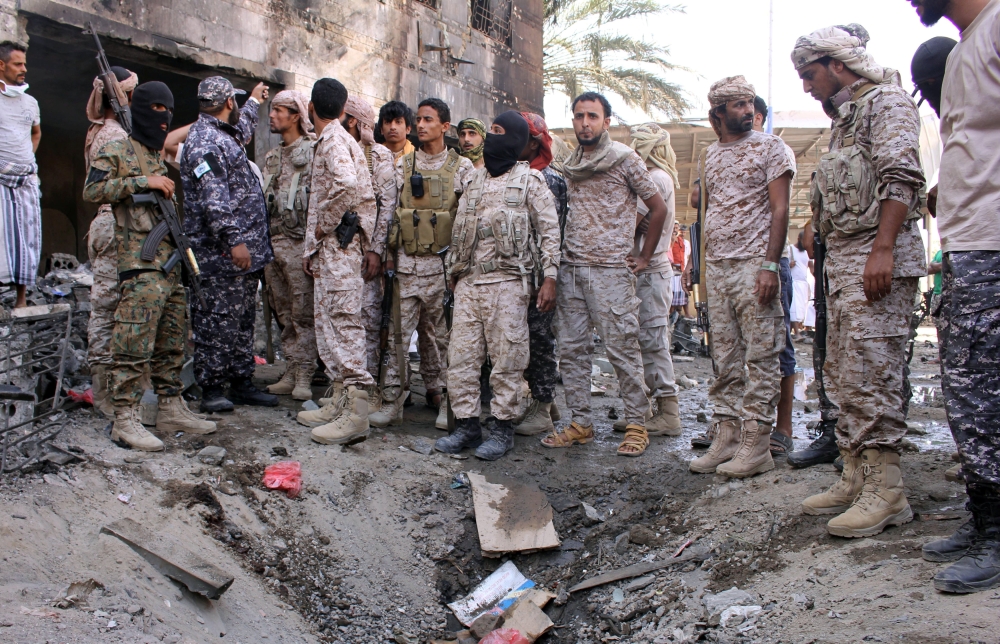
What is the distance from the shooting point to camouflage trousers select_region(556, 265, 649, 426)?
4738 mm

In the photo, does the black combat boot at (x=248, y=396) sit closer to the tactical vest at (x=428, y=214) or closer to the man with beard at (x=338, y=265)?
the man with beard at (x=338, y=265)

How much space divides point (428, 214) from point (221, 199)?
1329 mm

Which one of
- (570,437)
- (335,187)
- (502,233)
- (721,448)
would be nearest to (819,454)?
(721,448)

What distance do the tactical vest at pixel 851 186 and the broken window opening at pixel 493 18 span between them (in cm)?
813

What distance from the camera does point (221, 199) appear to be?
446 centimetres

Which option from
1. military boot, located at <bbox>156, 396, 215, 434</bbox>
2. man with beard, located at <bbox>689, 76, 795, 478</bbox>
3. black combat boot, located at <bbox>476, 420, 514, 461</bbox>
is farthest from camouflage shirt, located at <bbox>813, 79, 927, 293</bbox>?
military boot, located at <bbox>156, 396, 215, 434</bbox>

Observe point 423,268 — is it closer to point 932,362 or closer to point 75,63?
point 75,63

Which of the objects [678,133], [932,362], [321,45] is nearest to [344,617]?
[321,45]

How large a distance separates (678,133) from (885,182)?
10.4 m

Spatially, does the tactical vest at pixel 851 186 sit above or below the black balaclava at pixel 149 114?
below

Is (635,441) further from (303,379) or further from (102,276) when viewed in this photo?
(102,276)

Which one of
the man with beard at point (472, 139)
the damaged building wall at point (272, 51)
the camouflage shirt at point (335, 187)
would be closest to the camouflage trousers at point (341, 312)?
the camouflage shirt at point (335, 187)

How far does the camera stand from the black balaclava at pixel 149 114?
4.02 m

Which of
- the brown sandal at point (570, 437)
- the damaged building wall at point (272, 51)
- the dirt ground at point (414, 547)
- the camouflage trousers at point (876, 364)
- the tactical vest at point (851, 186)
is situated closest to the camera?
the dirt ground at point (414, 547)
